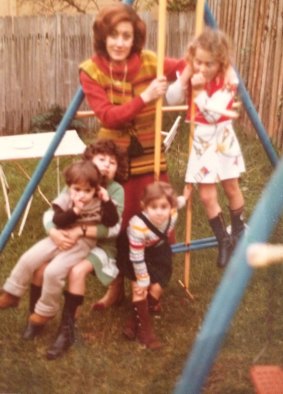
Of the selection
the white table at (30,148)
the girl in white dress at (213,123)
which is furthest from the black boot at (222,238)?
the white table at (30,148)

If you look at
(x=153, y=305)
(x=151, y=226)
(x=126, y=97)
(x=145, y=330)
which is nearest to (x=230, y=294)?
(x=151, y=226)

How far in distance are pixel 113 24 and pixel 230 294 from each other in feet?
6.55

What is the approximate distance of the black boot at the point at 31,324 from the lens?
14.9 feet

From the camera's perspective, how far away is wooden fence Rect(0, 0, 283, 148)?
8.78m

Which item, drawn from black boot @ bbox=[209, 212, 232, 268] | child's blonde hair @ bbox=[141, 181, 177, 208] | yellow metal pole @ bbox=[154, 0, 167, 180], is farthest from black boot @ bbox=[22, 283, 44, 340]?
black boot @ bbox=[209, 212, 232, 268]

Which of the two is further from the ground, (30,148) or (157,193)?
(157,193)

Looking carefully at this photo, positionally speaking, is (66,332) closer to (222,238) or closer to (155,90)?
(222,238)

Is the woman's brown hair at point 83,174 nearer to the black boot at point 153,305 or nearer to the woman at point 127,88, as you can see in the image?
the woman at point 127,88

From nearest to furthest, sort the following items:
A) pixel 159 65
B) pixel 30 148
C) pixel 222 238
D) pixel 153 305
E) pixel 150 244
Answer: pixel 159 65, pixel 150 244, pixel 222 238, pixel 153 305, pixel 30 148

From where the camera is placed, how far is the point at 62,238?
430 centimetres

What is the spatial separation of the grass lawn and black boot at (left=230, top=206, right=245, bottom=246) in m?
0.67

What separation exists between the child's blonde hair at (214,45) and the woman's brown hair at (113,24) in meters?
0.31

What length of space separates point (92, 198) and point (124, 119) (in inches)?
17.9

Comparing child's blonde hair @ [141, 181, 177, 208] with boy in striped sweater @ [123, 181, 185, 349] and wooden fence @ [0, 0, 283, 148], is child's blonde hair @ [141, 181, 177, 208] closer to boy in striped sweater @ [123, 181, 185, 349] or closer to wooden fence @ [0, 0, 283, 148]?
boy in striped sweater @ [123, 181, 185, 349]
